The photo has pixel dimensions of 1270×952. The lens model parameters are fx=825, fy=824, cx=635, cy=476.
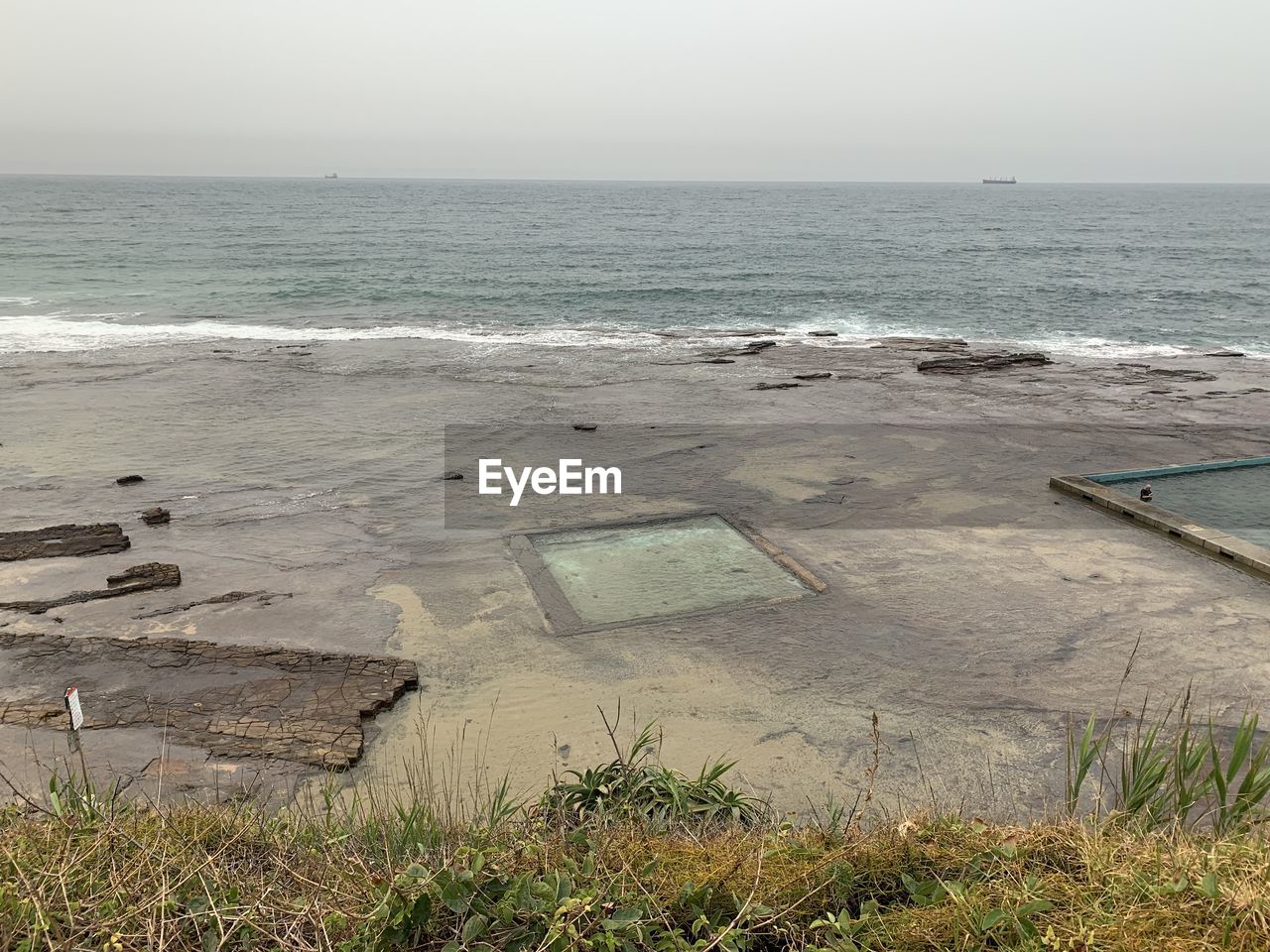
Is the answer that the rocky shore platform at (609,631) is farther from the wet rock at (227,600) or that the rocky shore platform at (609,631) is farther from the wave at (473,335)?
the wave at (473,335)

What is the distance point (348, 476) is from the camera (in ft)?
43.9

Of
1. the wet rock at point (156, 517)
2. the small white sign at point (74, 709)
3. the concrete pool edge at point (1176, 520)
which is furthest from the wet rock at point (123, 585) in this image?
the concrete pool edge at point (1176, 520)

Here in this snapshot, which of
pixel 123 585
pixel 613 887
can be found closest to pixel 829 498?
A: pixel 123 585

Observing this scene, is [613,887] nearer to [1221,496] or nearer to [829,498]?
[829,498]

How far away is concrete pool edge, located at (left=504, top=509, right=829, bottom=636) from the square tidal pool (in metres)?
0.01

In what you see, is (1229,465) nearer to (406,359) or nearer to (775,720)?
(775,720)

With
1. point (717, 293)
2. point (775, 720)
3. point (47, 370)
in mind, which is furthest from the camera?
point (717, 293)

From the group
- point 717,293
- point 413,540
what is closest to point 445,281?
point 717,293

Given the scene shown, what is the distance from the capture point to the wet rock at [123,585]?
8797 millimetres

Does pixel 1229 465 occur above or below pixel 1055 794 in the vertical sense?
above

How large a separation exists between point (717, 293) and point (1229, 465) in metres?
27.3

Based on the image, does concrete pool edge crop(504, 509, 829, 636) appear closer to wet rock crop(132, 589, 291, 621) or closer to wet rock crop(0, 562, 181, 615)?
wet rock crop(132, 589, 291, 621)

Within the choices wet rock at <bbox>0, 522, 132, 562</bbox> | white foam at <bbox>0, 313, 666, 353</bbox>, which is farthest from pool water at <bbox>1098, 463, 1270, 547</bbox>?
white foam at <bbox>0, 313, 666, 353</bbox>

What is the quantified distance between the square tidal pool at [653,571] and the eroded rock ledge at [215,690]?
219cm
